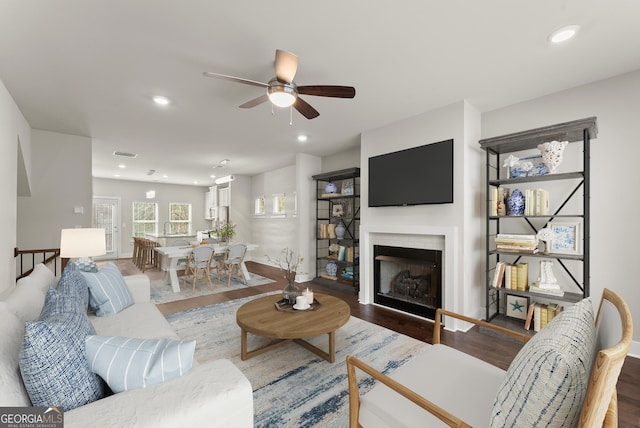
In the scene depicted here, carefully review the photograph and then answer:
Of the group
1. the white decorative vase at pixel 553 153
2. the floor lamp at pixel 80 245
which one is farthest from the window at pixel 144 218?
the white decorative vase at pixel 553 153

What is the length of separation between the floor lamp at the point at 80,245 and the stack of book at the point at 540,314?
170 inches

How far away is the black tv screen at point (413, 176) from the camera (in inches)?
123

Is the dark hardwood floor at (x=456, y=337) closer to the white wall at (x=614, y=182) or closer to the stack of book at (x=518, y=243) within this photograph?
the white wall at (x=614, y=182)

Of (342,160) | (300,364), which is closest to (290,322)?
→ (300,364)

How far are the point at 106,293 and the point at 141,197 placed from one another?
820cm

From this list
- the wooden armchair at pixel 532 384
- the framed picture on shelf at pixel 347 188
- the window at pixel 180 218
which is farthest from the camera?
the window at pixel 180 218

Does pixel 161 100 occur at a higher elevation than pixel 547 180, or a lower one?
higher

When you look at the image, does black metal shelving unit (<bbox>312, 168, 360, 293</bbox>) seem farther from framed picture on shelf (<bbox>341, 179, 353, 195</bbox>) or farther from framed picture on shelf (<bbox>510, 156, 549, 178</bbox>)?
framed picture on shelf (<bbox>510, 156, 549, 178</bbox>)

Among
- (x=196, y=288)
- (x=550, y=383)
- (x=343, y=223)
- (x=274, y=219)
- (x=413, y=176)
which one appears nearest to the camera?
(x=550, y=383)

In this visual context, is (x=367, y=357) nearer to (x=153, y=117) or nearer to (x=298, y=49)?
Answer: (x=298, y=49)

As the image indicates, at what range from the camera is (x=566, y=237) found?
274 centimetres

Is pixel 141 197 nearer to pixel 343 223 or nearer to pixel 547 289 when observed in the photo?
pixel 343 223

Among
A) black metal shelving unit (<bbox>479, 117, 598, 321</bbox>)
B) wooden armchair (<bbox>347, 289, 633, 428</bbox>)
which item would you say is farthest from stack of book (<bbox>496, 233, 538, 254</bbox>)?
wooden armchair (<bbox>347, 289, 633, 428</bbox>)

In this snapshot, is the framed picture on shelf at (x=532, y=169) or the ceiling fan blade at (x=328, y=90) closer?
the ceiling fan blade at (x=328, y=90)
